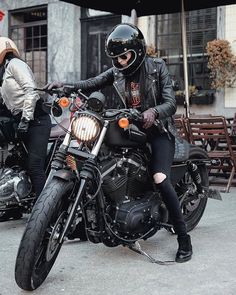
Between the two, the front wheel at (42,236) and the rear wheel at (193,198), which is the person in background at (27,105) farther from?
the front wheel at (42,236)

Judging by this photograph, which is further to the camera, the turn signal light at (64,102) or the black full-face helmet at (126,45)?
the black full-face helmet at (126,45)

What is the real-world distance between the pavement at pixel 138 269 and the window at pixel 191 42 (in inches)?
257

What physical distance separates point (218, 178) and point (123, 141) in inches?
183

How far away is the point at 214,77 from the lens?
35.8 ft

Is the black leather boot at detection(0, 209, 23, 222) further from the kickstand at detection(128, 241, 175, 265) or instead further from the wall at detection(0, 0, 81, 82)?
the wall at detection(0, 0, 81, 82)

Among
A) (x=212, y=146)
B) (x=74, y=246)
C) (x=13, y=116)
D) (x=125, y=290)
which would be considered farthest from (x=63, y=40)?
(x=125, y=290)

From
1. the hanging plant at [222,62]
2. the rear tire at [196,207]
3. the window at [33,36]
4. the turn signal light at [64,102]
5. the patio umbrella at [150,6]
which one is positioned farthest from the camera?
the window at [33,36]

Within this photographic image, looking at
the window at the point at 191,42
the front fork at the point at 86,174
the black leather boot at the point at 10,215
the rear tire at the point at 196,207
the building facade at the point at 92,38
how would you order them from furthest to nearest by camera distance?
1. the window at the point at 191,42
2. the building facade at the point at 92,38
3. the black leather boot at the point at 10,215
4. the rear tire at the point at 196,207
5. the front fork at the point at 86,174

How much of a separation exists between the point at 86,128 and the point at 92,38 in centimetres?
1018

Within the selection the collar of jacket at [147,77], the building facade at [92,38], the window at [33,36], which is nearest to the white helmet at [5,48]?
the collar of jacket at [147,77]

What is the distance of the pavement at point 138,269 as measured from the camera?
3631mm

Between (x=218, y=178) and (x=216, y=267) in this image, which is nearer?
(x=216, y=267)

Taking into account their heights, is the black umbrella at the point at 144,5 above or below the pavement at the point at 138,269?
above

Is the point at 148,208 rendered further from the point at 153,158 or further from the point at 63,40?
the point at 63,40
